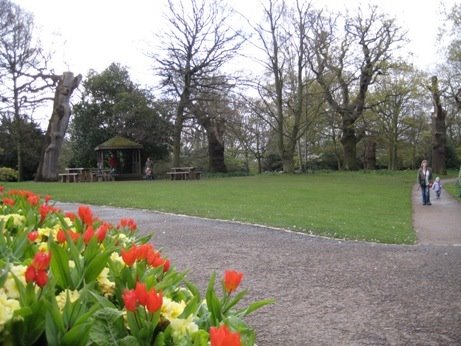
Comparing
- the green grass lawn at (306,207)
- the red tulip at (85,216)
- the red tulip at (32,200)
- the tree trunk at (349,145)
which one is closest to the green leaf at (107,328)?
the red tulip at (85,216)

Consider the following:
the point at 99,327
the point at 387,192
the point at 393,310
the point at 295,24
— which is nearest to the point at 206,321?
the point at 99,327

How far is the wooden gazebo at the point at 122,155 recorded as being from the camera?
3400 centimetres

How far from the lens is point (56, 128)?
103 ft

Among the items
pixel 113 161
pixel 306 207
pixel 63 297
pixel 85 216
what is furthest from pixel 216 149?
pixel 63 297

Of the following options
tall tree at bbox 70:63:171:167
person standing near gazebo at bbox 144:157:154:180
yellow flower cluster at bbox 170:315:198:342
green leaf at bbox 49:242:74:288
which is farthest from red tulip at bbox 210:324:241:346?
tall tree at bbox 70:63:171:167

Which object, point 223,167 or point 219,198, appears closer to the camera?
point 219,198

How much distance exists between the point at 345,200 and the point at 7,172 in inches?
629

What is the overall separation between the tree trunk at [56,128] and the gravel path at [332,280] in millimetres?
22023

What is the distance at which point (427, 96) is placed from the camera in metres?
44.5

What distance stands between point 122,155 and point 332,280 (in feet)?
99.5

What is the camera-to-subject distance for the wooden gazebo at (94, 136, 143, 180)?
112 feet

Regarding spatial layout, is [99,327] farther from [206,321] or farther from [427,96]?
[427,96]

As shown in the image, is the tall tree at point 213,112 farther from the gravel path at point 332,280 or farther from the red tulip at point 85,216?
the red tulip at point 85,216

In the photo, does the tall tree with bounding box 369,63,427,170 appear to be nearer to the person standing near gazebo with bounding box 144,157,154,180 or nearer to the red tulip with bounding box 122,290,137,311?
the person standing near gazebo with bounding box 144,157,154,180
